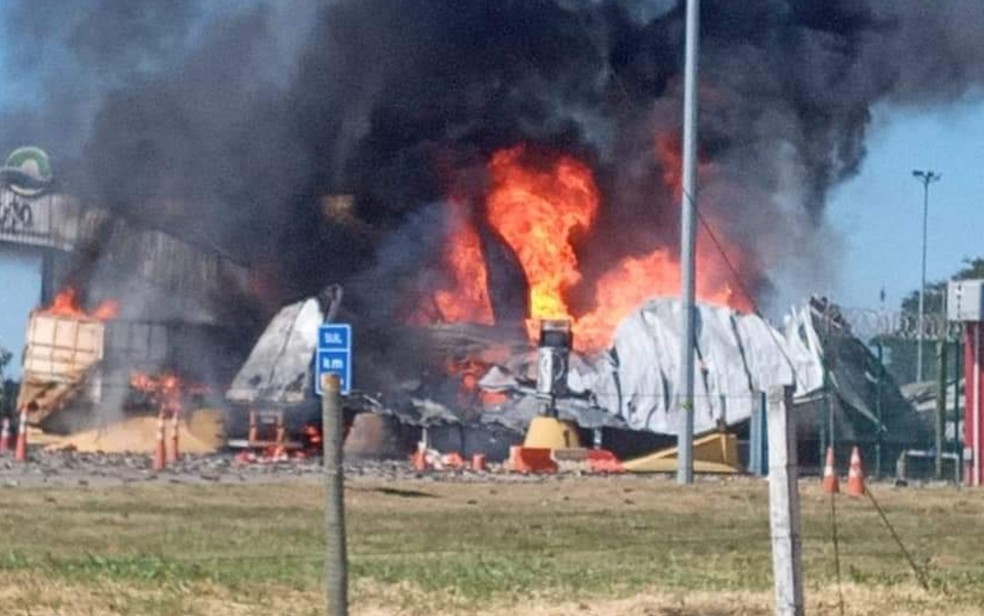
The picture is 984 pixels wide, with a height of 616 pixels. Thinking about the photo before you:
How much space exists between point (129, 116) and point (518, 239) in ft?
32.3

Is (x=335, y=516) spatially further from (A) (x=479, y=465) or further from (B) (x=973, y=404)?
(B) (x=973, y=404)

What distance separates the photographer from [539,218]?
5422cm

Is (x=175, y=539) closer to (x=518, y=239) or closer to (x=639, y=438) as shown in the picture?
(x=639, y=438)

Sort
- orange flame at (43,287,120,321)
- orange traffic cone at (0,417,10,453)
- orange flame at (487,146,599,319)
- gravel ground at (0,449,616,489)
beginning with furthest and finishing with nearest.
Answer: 1. orange flame at (487,146,599,319)
2. orange flame at (43,287,120,321)
3. orange traffic cone at (0,417,10,453)
4. gravel ground at (0,449,616,489)

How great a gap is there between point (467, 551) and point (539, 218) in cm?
3589

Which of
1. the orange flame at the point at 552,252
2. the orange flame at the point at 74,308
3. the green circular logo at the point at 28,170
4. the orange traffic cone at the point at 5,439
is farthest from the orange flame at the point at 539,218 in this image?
the orange traffic cone at the point at 5,439

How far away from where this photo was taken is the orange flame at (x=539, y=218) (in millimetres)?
53844

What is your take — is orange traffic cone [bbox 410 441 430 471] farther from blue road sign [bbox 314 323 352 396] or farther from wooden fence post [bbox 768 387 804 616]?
wooden fence post [bbox 768 387 804 616]

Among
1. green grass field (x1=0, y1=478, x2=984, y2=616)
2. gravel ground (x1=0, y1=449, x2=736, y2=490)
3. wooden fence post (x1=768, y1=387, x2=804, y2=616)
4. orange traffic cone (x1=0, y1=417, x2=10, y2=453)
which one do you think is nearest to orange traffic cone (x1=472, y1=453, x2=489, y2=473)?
gravel ground (x1=0, y1=449, x2=736, y2=490)

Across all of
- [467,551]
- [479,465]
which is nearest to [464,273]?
[479,465]

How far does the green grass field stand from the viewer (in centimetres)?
1441

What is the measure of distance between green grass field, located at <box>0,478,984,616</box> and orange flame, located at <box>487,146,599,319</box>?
954 inches

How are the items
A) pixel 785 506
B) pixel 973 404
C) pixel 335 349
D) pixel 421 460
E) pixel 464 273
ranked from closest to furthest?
pixel 785 506, pixel 335 349, pixel 973 404, pixel 421 460, pixel 464 273

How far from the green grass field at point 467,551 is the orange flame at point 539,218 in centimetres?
2422
